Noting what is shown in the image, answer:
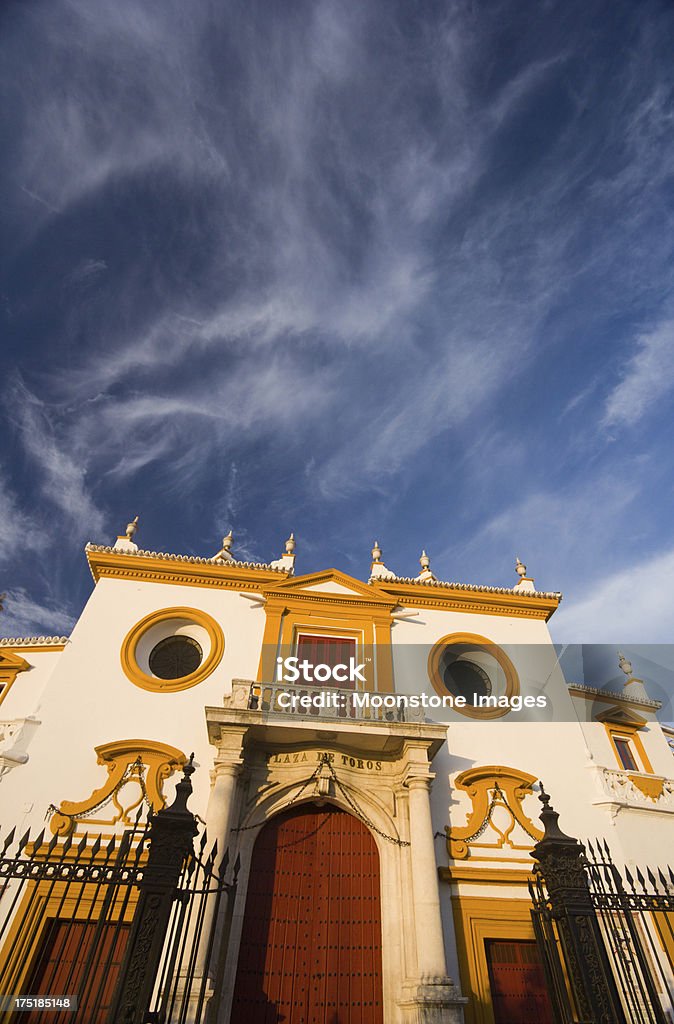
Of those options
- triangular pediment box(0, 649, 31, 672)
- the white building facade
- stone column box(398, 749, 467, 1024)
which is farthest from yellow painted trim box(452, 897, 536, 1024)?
triangular pediment box(0, 649, 31, 672)

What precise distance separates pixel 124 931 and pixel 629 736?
11.5 metres

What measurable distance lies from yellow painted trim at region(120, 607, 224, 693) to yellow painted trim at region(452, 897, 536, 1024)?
6.47 m

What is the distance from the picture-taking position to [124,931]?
9586mm

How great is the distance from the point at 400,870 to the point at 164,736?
504 centimetres

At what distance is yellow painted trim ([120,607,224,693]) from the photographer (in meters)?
12.4

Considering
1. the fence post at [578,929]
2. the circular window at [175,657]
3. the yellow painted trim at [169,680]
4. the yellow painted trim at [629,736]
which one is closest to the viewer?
the fence post at [578,929]

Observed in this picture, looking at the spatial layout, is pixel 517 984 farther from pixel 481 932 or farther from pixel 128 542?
pixel 128 542

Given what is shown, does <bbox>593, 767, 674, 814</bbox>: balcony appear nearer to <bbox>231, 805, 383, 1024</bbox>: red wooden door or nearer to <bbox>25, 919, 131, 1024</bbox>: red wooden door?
<bbox>231, 805, 383, 1024</bbox>: red wooden door

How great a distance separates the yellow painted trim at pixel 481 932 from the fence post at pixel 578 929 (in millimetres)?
4452

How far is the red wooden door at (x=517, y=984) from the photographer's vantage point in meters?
9.55

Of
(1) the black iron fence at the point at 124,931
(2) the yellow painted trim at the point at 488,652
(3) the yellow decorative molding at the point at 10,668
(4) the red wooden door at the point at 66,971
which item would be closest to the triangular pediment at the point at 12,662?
(3) the yellow decorative molding at the point at 10,668

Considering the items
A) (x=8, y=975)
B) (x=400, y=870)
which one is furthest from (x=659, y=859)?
(x=8, y=975)

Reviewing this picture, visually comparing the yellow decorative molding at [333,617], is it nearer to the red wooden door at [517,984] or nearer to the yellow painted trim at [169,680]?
the yellow painted trim at [169,680]

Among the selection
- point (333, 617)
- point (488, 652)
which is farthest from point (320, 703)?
point (488, 652)
